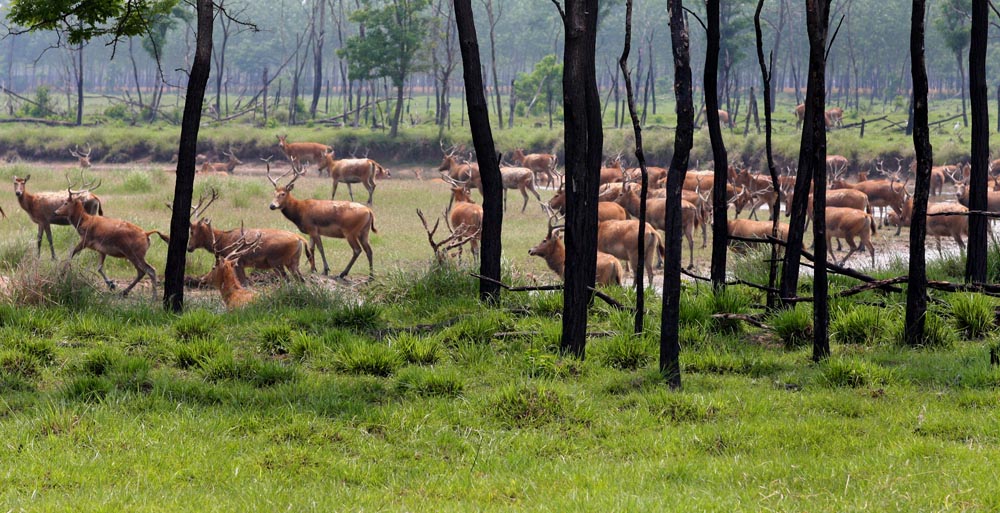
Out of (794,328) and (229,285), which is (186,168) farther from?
(794,328)

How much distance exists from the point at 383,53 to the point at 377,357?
37.8 metres

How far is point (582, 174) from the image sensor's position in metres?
7.43

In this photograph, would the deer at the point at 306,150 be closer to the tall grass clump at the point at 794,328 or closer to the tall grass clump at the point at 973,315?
the tall grass clump at the point at 794,328

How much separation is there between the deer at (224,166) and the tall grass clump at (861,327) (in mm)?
27767

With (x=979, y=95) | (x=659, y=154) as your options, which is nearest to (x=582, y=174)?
(x=979, y=95)

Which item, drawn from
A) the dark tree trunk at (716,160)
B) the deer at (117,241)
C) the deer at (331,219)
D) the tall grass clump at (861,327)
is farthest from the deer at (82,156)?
the tall grass clump at (861,327)

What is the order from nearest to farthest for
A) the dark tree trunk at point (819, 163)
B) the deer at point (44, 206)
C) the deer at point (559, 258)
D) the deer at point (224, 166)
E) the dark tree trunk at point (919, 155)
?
the dark tree trunk at point (819, 163) < the dark tree trunk at point (919, 155) < the deer at point (559, 258) < the deer at point (44, 206) < the deer at point (224, 166)

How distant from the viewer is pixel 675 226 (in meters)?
6.89

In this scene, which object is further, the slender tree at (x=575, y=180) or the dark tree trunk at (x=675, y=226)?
the slender tree at (x=575, y=180)

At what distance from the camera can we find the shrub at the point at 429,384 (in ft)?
22.5

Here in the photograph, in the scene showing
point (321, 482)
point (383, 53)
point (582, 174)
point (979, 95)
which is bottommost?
point (321, 482)

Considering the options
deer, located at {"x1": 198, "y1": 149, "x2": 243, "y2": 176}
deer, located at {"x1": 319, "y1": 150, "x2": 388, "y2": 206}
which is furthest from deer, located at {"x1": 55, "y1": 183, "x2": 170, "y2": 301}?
deer, located at {"x1": 198, "y1": 149, "x2": 243, "y2": 176}

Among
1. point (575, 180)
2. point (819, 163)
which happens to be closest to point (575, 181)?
point (575, 180)

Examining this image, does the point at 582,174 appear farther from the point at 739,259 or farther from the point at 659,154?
the point at 659,154
